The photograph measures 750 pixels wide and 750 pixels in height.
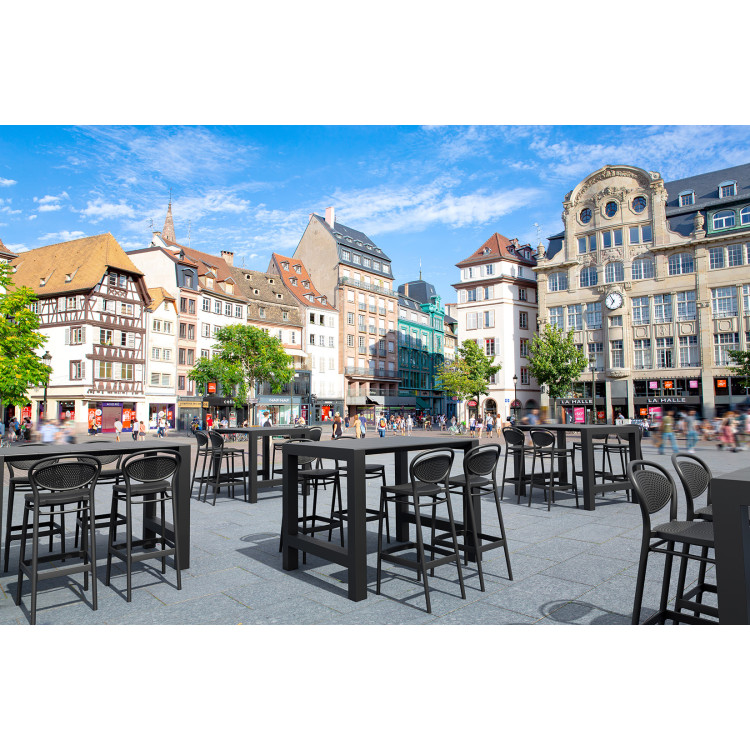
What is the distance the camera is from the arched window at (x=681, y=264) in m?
47.0

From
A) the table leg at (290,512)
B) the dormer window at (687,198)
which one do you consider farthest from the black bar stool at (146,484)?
the dormer window at (687,198)

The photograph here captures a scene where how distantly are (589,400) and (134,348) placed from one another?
3800cm

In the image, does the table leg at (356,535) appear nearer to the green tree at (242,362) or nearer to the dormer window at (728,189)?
the green tree at (242,362)

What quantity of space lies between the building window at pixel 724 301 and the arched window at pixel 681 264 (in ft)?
8.61

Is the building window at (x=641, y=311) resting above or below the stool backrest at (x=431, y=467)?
above

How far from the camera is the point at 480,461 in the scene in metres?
4.90

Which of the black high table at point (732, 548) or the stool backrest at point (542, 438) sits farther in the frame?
the stool backrest at point (542, 438)

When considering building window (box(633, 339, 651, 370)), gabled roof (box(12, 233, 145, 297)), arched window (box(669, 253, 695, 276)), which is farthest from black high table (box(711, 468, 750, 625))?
arched window (box(669, 253, 695, 276))

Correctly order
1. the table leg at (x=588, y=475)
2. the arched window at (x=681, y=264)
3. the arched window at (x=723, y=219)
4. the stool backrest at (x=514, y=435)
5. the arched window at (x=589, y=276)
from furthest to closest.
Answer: the arched window at (x=589, y=276), the arched window at (x=681, y=264), the arched window at (x=723, y=219), the stool backrest at (x=514, y=435), the table leg at (x=588, y=475)

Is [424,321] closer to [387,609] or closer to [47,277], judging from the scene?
[47,277]

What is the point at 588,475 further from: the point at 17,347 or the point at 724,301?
the point at 724,301

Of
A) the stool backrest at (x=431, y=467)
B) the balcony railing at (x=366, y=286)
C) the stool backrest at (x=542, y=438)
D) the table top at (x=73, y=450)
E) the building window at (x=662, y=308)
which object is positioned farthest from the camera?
the balcony railing at (x=366, y=286)

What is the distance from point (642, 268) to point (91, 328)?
43752mm

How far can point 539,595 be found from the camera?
14.5 ft
